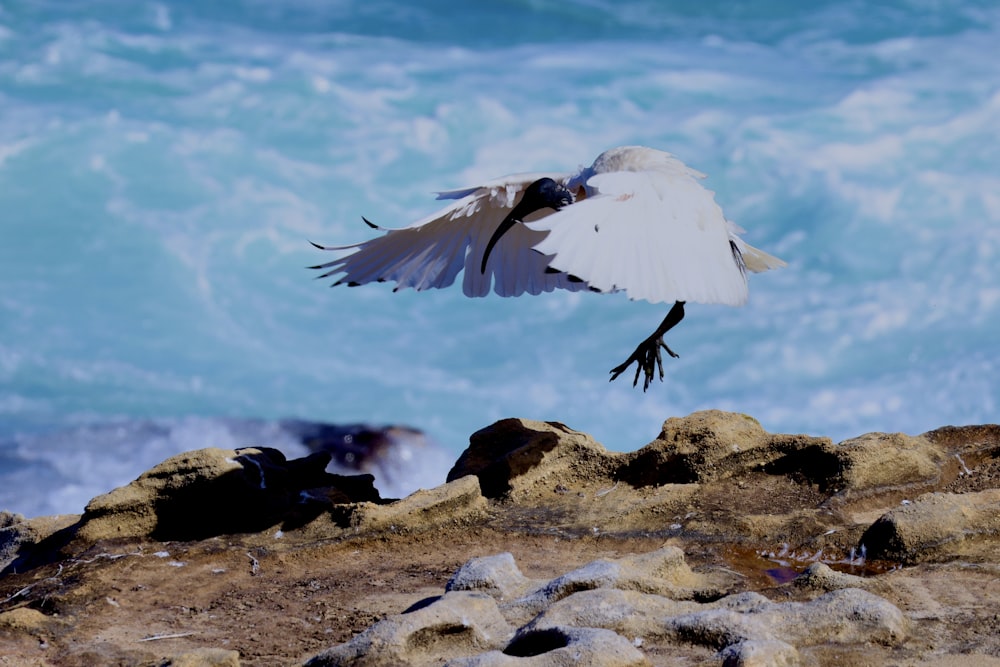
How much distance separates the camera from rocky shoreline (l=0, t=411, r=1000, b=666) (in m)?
4.98

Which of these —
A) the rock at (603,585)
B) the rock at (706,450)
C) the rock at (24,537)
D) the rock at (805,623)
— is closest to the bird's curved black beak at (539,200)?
the rock at (706,450)

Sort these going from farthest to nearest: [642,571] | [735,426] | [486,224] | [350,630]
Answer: [486,224], [735,426], [350,630], [642,571]

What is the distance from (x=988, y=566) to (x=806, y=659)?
1672mm

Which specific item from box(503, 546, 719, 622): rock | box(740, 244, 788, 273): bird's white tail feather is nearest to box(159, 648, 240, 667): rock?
box(503, 546, 719, 622): rock

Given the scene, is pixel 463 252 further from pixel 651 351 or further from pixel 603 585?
pixel 603 585

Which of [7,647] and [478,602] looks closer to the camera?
[478,602]

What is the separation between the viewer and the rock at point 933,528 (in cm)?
634

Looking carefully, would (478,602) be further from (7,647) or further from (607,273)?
(7,647)

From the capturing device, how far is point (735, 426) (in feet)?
27.3

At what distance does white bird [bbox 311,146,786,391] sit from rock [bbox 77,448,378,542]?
4.70 ft

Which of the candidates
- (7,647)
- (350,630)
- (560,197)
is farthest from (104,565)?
(560,197)

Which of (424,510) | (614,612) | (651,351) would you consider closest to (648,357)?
(651,351)

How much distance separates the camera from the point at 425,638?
5.08 m

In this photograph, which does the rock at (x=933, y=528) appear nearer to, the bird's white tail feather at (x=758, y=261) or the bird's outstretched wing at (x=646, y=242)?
the bird's outstretched wing at (x=646, y=242)
